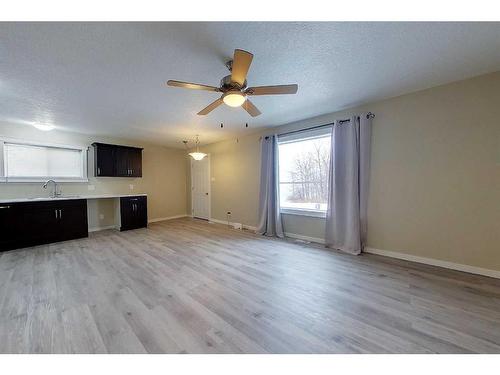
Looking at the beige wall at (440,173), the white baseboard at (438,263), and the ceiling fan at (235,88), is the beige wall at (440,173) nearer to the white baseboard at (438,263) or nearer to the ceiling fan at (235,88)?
the white baseboard at (438,263)

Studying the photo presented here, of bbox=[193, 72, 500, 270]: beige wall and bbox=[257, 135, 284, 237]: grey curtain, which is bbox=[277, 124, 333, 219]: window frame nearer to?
bbox=[257, 135, 284, 237]: grey curtain

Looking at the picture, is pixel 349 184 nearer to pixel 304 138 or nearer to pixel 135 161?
pixel 304 138

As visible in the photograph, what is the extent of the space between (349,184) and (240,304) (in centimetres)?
261

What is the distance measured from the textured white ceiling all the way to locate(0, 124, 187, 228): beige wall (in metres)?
1.22

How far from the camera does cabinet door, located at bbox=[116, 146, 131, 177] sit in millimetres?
5332

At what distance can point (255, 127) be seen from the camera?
15.2 feet

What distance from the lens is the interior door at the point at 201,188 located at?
254 inches

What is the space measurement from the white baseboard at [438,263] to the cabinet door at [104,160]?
602 cm

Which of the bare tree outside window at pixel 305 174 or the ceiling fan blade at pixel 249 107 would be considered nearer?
the ceiling fan blade at pixel 249 107

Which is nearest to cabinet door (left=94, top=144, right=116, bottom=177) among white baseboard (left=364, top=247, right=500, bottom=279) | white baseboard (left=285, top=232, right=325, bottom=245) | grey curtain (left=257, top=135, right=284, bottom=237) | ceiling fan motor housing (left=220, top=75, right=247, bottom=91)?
grey curtain (left=257, top=135, right=284, bottom=237)

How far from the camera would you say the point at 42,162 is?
4539 mm

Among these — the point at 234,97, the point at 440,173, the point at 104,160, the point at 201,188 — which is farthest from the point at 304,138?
the point at 104,160

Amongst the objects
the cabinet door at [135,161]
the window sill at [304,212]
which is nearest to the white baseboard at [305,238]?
the window sill at [304,212]
